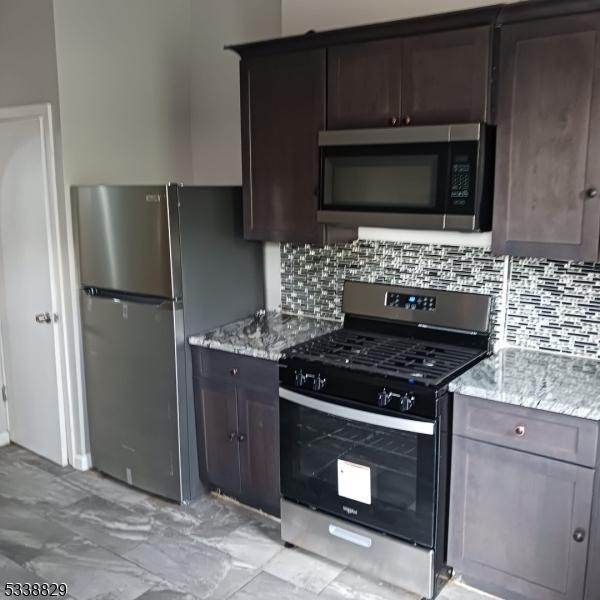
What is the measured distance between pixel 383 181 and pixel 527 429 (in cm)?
110

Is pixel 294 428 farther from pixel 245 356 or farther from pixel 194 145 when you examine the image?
pixel 194 145

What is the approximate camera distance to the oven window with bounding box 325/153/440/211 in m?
2.49

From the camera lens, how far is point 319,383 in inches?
102

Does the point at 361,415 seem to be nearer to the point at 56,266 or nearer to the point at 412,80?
the point at 412,80

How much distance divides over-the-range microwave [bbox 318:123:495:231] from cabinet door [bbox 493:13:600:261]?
0.31 ft

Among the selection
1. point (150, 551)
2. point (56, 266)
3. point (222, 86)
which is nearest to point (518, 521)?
point (150, 551)

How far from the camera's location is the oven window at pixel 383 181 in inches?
97.9

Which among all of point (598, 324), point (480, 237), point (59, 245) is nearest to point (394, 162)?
point (480, 237)

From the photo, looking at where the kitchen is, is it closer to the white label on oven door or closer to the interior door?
the white label on oven door

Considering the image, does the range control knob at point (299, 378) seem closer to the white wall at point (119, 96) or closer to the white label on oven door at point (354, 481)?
the white label on oven door at point (354, 481)

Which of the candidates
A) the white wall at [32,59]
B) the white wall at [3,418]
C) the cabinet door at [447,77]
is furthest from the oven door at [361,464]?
the white wall at [3,418]

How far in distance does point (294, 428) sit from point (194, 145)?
2.03m

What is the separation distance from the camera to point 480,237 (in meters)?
2.75

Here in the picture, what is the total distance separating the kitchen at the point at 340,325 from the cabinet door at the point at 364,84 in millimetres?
10
